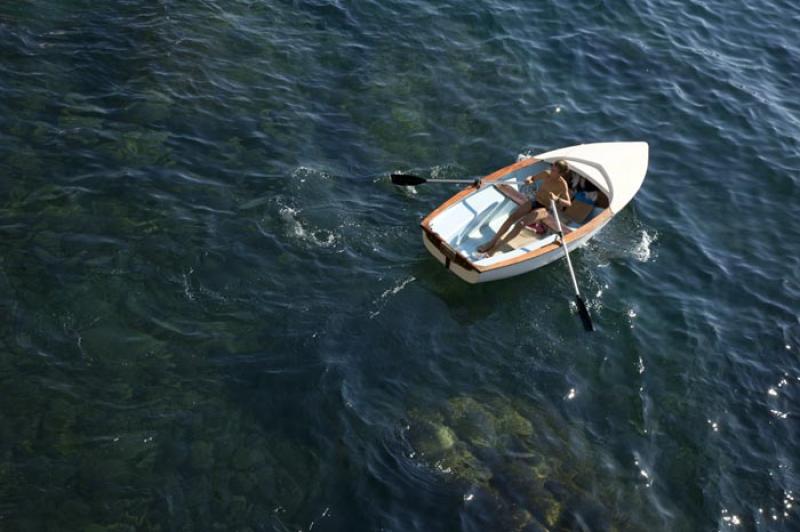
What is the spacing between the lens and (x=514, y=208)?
66.7 feet

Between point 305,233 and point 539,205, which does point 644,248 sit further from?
point 305,233

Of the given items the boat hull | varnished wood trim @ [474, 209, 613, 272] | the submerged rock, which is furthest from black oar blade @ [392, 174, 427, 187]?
the submerged rock

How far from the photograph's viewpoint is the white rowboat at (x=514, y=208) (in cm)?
1805

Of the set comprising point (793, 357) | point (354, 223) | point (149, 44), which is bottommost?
point (793, 357)

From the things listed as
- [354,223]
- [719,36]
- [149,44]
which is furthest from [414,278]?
[719,36]

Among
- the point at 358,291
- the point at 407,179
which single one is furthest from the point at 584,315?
the point at 407,179

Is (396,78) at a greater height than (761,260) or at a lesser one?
greater

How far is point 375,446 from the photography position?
14758 millimetres

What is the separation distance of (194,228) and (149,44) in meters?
8.05

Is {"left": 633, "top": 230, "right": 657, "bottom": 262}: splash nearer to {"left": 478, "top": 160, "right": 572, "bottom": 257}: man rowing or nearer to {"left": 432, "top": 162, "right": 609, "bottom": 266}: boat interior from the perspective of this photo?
{"left": 432, "top": 162, "right": 609, "bottom": 266}: boat interior

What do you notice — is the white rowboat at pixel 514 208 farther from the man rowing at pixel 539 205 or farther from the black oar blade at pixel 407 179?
the black oar blade at pixel 407 179

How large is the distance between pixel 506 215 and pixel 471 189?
125 cm

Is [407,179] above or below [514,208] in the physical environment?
above

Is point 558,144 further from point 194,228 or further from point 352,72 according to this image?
point 194,228
